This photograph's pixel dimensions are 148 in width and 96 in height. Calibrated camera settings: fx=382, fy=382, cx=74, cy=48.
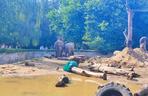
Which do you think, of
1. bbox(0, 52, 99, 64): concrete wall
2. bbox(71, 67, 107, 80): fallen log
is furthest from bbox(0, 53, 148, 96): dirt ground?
bbox(0, 52, 99, 64): concrete wall

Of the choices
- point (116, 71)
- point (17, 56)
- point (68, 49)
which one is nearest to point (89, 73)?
point (116, 71)

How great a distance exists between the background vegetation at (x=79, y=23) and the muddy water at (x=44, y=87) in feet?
62.2

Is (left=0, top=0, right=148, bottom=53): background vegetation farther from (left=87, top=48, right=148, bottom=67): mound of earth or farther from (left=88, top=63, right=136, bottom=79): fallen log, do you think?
(left=88, top=63, right=136, bottom=79): fallen log

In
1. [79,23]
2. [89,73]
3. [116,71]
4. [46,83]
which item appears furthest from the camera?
[79,23]

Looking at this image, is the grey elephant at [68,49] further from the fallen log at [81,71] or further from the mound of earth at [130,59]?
the fallen log at [81,71]

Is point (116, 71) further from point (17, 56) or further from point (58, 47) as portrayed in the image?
point (58, 47)

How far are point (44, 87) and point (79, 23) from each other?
33936 millimetres

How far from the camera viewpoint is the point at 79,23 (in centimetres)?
4959

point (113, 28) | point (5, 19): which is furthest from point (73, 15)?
point (5, 19)

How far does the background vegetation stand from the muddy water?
62.2ft

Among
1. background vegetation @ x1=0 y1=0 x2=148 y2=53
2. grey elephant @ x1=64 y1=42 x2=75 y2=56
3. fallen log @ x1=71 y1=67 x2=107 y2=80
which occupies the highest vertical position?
background vegetation @ x1=0 y1=0 x2=148 y2=53

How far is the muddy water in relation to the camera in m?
14.4

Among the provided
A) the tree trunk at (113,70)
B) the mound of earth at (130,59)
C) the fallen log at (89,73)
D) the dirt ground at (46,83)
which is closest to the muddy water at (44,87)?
the dirt ground at (46,83)

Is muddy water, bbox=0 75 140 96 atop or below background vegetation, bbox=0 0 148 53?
below
